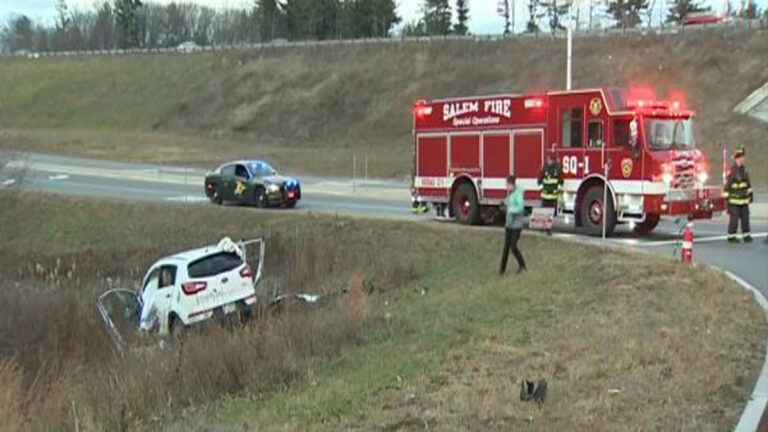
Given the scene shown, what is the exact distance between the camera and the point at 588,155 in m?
20.8

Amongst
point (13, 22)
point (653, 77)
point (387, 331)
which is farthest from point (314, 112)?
point (13, 22)

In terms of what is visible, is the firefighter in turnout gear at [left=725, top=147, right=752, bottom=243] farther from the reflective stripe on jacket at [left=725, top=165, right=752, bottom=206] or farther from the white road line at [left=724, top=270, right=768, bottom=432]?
the white road line at [left=724, top=270, right=768, bottom=432]

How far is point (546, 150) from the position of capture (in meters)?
21.9

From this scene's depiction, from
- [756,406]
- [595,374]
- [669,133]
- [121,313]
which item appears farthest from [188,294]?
[669,133]

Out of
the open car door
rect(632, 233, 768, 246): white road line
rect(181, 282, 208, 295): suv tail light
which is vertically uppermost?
rect(632, 233, 768, 246): white road line

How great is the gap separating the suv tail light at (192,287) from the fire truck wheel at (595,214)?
9.39 meters

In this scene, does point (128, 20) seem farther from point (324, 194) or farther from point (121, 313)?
point (121, 313)

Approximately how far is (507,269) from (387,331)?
254 inches

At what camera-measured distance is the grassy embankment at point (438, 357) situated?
23.7ft

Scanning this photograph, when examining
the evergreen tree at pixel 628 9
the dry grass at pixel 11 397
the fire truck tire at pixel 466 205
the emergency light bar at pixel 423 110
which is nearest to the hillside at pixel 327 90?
the emergency light bar at pixel 423 110

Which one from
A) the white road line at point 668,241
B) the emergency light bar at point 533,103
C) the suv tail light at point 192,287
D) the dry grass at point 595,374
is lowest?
the suv tail light at point 192,287

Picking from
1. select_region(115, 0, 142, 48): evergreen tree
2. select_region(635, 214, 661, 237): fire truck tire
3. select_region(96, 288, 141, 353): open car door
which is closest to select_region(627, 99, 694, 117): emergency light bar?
select_region(635, 214, 661, 237): fire truck tire

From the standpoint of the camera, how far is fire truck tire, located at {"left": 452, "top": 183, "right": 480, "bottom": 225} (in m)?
24.2

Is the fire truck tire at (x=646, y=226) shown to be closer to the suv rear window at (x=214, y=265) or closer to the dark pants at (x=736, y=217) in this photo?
the dark pants at (x=736, y=217)
